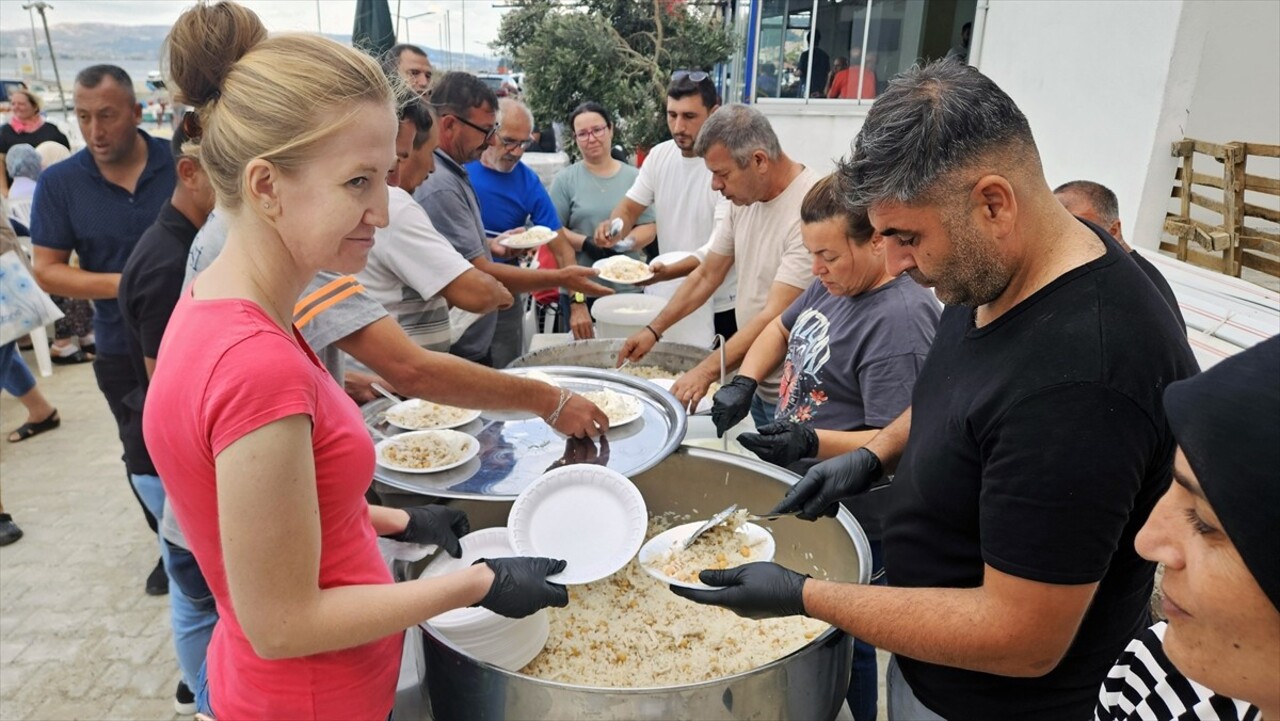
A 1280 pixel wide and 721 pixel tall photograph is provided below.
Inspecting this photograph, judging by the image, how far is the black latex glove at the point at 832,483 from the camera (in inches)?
61.8

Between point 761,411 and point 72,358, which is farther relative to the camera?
point 72,358

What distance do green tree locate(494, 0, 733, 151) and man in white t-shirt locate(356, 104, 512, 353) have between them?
6.77m

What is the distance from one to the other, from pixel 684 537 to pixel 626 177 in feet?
11.7

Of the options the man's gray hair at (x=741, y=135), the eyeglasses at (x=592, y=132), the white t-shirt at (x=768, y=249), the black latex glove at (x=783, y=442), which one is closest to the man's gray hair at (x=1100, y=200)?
the white t-shirt at (x=768, y=249)

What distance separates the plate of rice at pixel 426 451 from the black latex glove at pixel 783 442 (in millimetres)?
755

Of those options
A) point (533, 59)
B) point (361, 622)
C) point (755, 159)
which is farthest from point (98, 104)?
point (533, 59)

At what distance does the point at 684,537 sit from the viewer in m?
1.65

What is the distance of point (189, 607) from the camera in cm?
201

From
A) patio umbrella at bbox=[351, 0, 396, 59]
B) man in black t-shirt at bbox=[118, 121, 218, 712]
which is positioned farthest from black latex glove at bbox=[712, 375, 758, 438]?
patio umbrella at bbox=[351, 0, 396, 59]

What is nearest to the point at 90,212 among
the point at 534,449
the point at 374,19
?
the point at 534,449

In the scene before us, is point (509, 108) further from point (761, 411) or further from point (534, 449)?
point (534, 449)

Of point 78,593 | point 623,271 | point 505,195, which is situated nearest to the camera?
point 78,593

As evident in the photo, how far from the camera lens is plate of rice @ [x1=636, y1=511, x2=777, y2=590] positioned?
156 cm

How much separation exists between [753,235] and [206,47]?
7.10 feet
